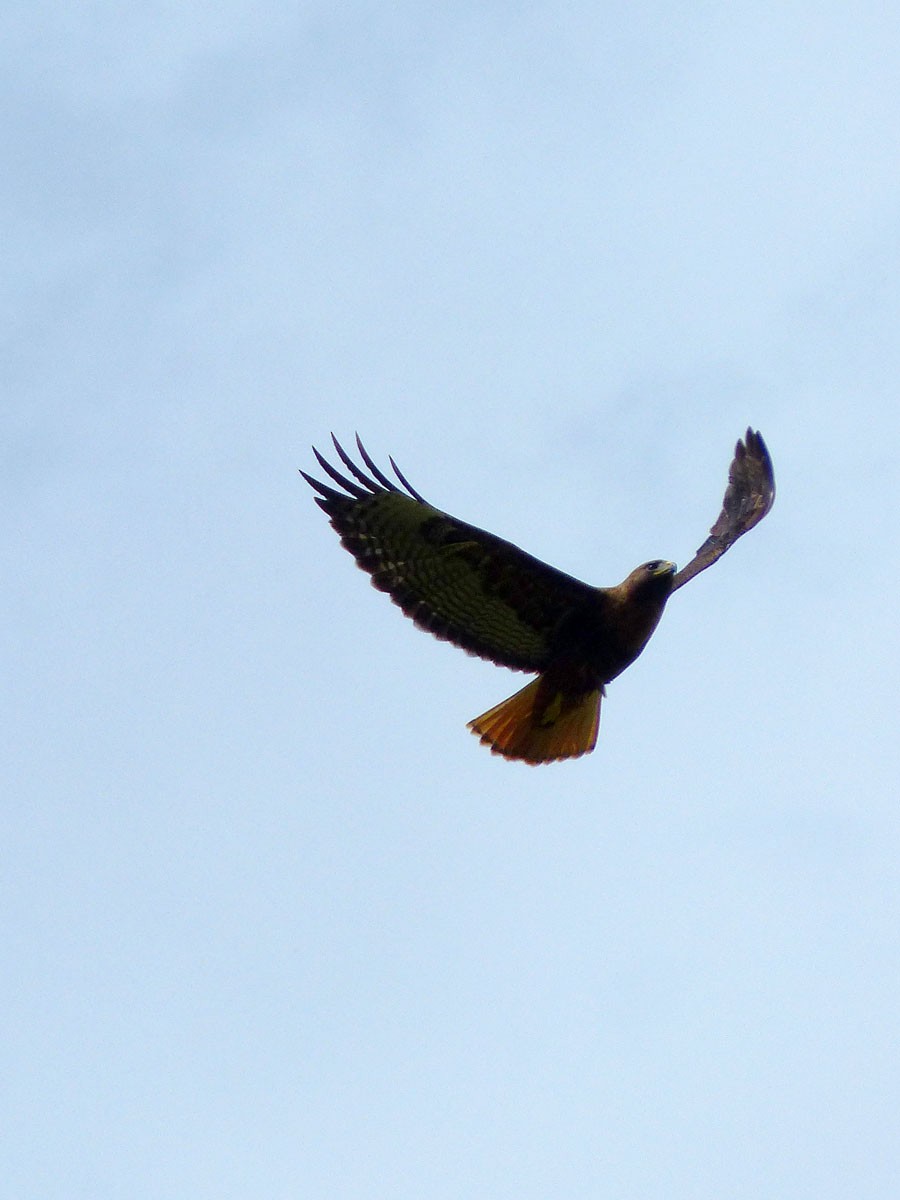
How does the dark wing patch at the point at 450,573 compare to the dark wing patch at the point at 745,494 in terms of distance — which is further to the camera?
the dark wing patch at the point at 745,494

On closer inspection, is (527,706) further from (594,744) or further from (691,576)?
(691,576)

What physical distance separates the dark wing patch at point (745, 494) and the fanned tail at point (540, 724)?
1.50 meters

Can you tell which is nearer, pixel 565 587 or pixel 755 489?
pixel 565 587

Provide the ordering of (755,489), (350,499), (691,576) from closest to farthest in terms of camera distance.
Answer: (350,499)
(691,576)
(755,489)

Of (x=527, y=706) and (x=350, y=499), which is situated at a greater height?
(x=350, y=499)

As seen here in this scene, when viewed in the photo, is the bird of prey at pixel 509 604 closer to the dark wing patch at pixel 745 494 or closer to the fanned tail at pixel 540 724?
the fanned tail at pixel 540 724

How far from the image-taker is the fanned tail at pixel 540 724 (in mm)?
10906

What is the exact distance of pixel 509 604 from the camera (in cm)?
1075

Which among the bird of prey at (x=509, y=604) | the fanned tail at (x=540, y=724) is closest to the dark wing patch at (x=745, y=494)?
the bird of prey at (x=509, y=604)

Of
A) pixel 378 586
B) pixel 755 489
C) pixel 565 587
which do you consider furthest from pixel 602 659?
pixel 755 489

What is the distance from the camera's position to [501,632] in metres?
10.9

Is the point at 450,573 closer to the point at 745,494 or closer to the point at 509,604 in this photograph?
the point at 509,604

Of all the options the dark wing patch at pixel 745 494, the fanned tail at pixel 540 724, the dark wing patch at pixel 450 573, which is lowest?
the fanned tail at pixel 540 724

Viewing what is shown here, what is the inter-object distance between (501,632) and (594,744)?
0.90 meters
